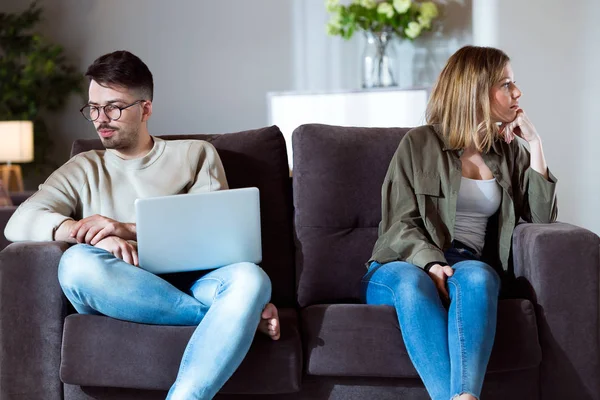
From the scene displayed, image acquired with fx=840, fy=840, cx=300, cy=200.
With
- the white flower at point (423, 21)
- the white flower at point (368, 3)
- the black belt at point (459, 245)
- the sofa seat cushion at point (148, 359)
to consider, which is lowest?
the sofa seat cushion at point (148, 359)

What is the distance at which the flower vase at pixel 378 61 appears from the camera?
4.84 metres

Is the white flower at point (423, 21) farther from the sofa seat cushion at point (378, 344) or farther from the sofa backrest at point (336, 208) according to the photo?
the sofa seat cushion at point (378, 344)

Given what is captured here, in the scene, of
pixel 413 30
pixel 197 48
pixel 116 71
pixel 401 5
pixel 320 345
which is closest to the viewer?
pixel 320 345

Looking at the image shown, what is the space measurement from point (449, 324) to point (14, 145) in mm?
3520

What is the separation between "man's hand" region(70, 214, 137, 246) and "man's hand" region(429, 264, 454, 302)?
0.79 meters

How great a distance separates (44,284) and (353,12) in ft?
10.3

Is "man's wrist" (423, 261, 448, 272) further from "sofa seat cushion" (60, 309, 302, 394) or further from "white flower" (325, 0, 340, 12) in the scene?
"white flower" (325, 0, 340, 12)

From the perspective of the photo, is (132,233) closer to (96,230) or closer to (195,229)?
(96,230)

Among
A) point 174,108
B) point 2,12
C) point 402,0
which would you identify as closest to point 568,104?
point 402,0

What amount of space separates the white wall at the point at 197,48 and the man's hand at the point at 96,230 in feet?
10.4

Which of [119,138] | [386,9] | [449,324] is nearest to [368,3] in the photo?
[386,9]

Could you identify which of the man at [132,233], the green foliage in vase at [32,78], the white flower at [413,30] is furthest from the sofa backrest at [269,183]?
the green foliage in vase at [32,78]

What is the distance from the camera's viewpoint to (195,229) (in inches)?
78.0

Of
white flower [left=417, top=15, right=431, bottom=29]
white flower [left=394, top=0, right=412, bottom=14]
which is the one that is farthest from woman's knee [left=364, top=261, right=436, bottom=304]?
white flower [left=417, top=15, right=431, bottom=29]
